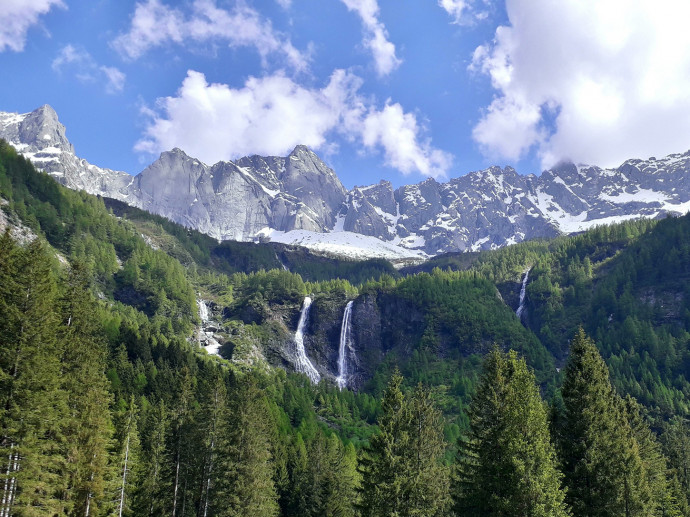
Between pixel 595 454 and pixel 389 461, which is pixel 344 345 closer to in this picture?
pixel 389 461

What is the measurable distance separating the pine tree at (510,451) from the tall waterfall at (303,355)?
433ft

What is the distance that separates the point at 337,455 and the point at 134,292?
127m

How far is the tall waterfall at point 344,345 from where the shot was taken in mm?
173625

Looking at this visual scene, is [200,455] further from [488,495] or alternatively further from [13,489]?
[488,495]

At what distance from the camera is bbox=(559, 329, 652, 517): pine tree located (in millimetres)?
36031

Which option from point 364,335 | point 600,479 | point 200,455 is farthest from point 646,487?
point 364,335

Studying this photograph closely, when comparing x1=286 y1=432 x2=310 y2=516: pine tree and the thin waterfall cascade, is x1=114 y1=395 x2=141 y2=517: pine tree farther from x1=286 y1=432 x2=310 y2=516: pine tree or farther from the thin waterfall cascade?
the thin waterfall cascade

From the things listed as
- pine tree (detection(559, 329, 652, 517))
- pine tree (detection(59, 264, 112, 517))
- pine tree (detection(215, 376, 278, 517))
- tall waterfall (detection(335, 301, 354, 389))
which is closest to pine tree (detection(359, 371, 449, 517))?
pine tree (detection(559, 329, 652, 517))

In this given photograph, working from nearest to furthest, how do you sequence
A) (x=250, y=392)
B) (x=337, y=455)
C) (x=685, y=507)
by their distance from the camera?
(x=250, y=392), (x=685, y=507), (x=337, y=455)

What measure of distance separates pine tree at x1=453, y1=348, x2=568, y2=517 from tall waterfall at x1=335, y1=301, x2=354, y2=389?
449ft

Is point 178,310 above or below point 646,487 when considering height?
above

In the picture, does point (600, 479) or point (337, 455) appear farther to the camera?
point (337, 455)

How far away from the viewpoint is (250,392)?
50.7 meters

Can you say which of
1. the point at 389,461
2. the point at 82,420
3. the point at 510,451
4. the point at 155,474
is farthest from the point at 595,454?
the point at 155,474
